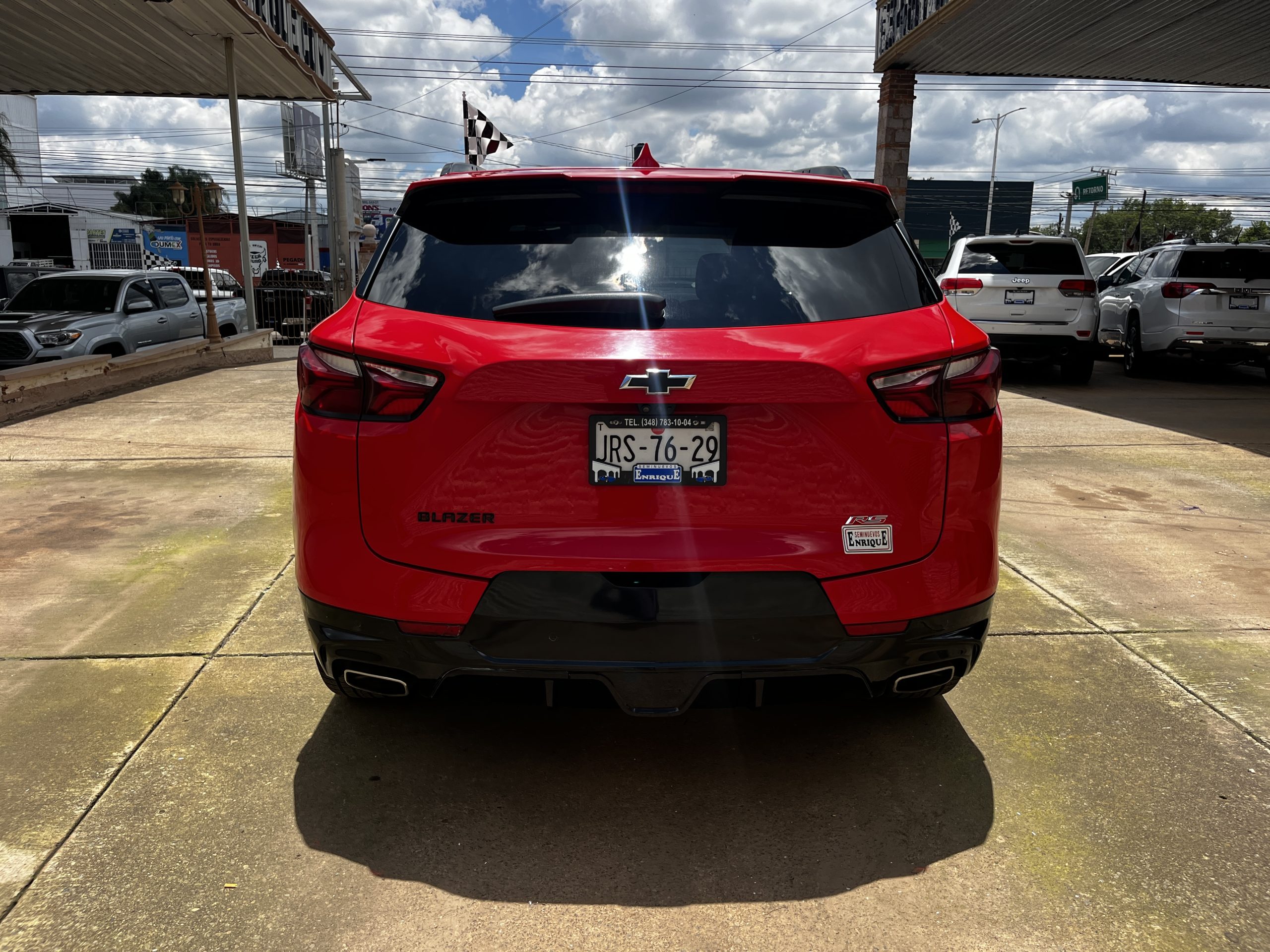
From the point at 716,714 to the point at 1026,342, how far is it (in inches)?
386

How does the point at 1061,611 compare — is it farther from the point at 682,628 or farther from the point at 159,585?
the point at 159,585

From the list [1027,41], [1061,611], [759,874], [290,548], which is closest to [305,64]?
[1027,41]

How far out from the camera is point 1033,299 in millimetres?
11703

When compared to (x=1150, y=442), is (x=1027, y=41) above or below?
above

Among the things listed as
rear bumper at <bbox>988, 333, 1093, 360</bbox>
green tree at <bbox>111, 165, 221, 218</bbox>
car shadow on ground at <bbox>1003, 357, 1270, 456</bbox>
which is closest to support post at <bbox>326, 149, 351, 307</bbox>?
rear bumper at <bbox>988, 333, 1093, 360</bbox>

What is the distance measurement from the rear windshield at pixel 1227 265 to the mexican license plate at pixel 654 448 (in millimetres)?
11957

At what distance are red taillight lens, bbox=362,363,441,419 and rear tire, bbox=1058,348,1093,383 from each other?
11.1 meters

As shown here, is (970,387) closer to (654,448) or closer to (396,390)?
(654,448)

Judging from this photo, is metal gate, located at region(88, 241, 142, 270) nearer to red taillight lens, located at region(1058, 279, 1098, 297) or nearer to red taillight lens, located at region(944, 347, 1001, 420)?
red taillight lens, located at region(1058, 279, 1098, 297)

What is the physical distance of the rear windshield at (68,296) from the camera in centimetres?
1295

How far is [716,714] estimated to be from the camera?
3.33 m

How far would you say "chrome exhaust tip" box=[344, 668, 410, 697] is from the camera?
8.54 ft

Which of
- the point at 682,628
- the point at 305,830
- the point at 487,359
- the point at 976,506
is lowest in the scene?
the point at 305,830

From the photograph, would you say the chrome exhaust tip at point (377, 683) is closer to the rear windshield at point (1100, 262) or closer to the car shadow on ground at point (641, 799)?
the car shadow on ground at point (641, 799)
